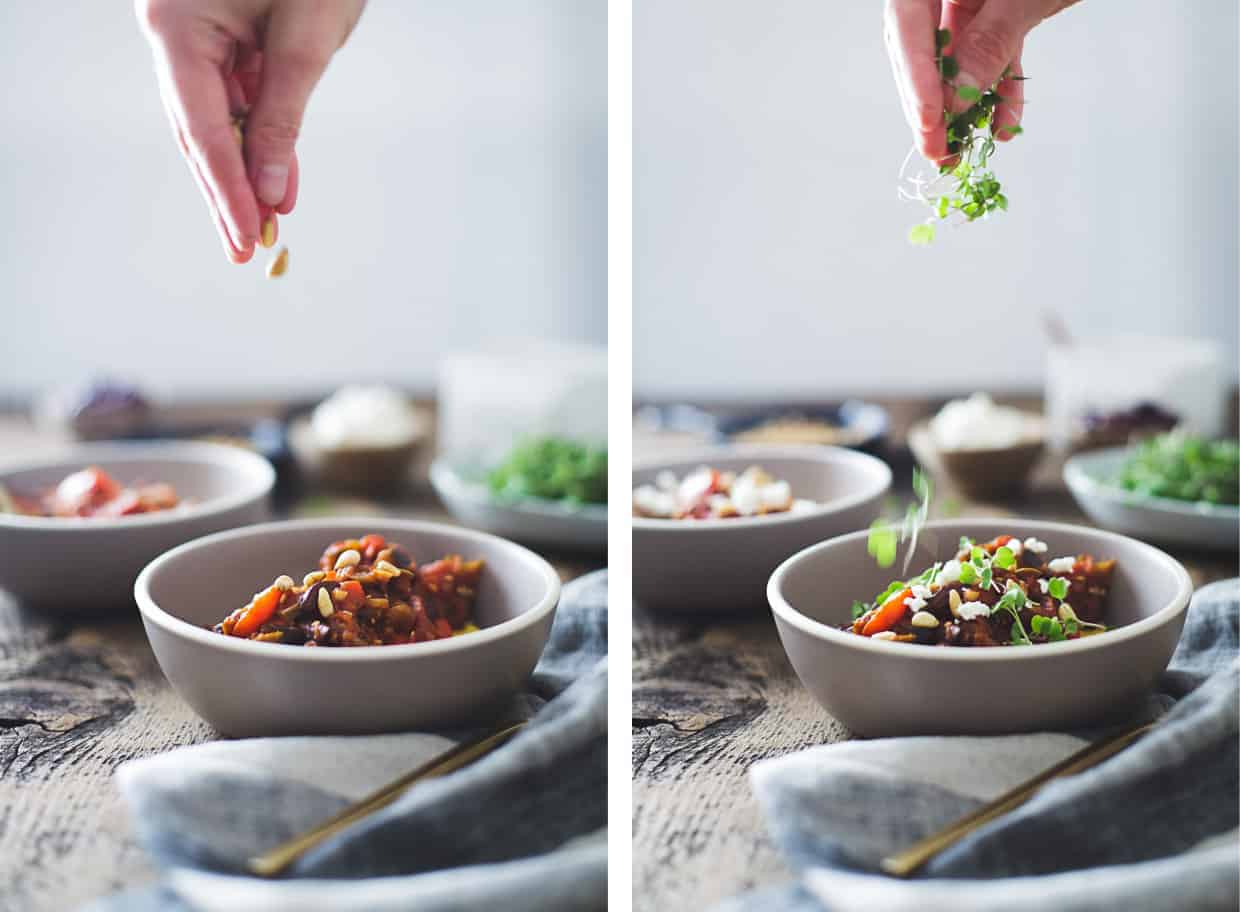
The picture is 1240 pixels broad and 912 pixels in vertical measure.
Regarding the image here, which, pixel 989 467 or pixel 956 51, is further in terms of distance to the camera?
pixel 989 467

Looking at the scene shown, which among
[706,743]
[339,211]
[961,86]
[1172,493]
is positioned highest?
[961,86]

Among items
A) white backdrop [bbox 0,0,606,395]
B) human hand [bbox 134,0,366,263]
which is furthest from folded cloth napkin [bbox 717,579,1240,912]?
white backdrop [bbox 0,0,606,395]

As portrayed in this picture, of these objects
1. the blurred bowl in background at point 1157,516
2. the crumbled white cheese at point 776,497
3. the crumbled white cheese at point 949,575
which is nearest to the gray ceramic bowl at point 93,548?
the crumbled white cheese at point 776,497

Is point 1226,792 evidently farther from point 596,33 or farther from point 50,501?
point 596,33

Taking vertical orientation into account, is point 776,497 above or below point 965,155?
below

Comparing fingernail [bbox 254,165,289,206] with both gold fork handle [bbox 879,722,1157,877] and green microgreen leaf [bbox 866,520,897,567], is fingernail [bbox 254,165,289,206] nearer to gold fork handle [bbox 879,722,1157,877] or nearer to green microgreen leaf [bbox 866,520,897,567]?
green microgreen leaf [bbox 866,520,897,567]

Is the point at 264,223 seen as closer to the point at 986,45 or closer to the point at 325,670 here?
the point at 325,670

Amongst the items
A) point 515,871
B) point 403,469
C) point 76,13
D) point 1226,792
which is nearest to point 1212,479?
point 1226,792

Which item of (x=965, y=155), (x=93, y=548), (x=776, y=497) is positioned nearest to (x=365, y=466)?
(x=93, y=548)
